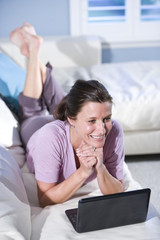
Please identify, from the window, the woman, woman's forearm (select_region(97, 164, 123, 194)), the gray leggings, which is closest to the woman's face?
the woman

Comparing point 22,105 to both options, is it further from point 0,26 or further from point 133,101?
point 0,26

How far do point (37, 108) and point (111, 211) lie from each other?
1.18m

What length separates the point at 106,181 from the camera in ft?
5.13

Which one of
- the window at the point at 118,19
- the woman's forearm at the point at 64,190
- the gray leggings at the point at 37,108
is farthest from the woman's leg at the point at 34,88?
the window at the point at 118,19

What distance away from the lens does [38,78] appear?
2.39 m

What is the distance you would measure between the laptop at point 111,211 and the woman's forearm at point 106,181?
217 mm

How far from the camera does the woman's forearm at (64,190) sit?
1518 millimetres

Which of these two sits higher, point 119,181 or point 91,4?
point 91,4

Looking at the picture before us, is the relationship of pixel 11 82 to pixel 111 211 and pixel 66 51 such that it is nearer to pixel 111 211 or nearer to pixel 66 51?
pixel 66 51

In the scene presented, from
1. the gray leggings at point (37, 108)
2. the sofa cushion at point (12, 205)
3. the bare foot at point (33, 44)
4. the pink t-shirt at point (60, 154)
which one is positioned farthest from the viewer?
the bare foot at point (33, 44)

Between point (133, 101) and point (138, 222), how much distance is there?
4.25ft

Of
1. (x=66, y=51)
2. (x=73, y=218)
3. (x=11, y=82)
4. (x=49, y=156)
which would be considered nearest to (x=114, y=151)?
(x=49, y=156)

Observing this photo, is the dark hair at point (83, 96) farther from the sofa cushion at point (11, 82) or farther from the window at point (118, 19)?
the window at point (118, 19)

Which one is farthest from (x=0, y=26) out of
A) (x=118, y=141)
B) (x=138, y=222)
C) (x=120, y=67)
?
(x=138, y=222)
